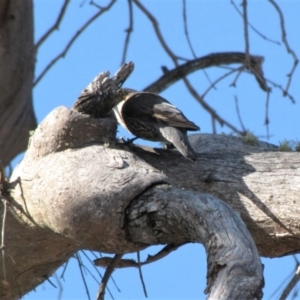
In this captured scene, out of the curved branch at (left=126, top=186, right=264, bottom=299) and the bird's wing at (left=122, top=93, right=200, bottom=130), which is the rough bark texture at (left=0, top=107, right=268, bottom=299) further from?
the bird's wing at (left=122, top=93, right=200, bottom=130)

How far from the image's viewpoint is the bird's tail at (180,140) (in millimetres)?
3744

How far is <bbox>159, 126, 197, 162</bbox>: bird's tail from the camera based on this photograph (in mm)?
3744

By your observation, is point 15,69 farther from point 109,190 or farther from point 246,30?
point 109,190

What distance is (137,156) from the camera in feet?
11.7

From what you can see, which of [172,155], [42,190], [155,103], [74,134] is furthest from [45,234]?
[155,103]

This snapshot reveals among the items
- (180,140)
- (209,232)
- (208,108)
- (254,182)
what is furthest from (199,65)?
(209,232)

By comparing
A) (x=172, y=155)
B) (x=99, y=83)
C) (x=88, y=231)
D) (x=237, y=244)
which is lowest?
(x=237, y=244)

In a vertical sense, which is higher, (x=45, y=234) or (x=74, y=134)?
(x=74, y=134)

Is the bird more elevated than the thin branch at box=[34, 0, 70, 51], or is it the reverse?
the thin branch at box=[34, 0, 70, 51]

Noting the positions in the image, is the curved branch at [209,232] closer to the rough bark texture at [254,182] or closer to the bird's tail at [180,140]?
the rough bark texture at [254,182]

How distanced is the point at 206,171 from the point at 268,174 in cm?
30

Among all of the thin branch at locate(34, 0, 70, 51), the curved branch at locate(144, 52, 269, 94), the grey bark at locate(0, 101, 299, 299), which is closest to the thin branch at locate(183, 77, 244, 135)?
the curved branch at locate(144, 52, 269, 94)

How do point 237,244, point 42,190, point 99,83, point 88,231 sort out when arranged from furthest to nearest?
point 99,83 → point 42,190 → point 88,231 → point 237,244

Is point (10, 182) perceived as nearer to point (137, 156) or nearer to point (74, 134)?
point (74, 134)
